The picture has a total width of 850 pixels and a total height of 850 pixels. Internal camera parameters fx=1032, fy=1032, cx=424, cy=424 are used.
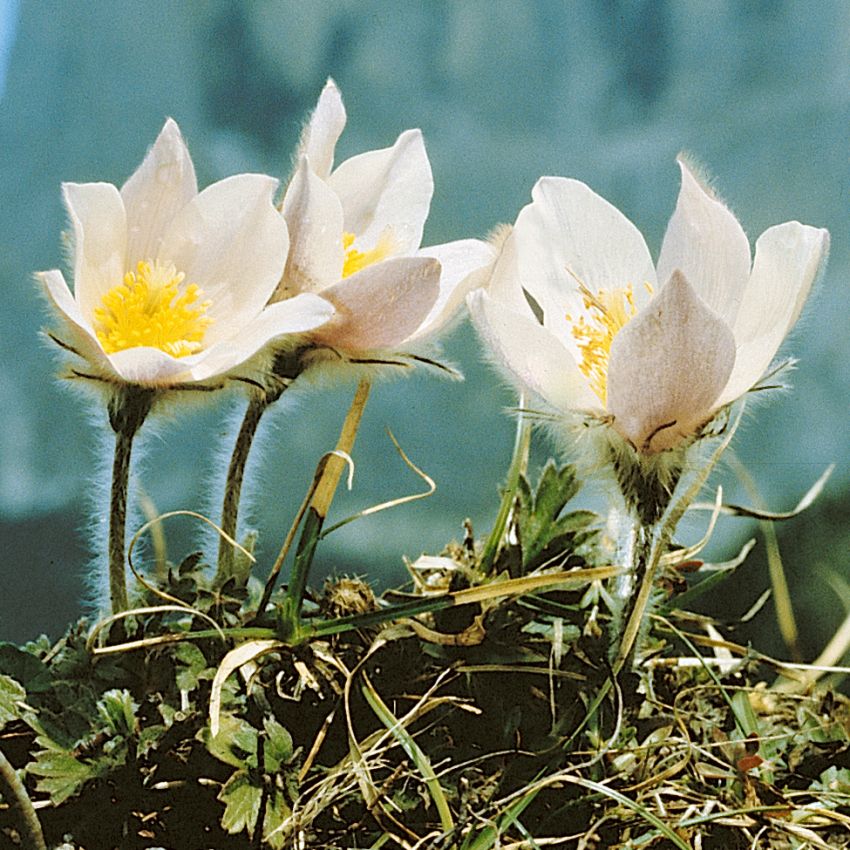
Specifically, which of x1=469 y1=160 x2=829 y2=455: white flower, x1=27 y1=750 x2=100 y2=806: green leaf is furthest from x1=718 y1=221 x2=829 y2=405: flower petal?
x1=27 y1=750 x2=100 y2=806: green leaf

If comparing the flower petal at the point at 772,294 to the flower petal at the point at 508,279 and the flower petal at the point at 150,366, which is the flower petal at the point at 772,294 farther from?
the flower petal at the point at 150,366

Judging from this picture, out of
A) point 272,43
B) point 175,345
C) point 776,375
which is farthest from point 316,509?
point 272,43

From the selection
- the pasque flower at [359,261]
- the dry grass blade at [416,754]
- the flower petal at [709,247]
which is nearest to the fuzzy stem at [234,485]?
the pasque flower at [359,261]

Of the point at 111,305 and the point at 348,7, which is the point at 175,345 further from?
the point at 348,7

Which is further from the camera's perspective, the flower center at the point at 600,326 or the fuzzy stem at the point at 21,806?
the flower center at the point at 600,326

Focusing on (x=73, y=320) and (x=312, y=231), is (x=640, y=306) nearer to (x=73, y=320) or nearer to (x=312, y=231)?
(x=312, y=231)
